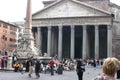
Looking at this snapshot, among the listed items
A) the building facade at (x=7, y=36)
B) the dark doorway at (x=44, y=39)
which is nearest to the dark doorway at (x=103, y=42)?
the dark doorway at (x=44, y=39)

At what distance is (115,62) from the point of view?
3.06 meters

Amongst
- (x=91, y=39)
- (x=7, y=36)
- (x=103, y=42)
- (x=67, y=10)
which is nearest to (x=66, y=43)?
(x=91, y=39)

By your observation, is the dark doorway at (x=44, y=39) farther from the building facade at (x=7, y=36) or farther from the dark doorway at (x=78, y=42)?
the building facade at (x=7, y=36)

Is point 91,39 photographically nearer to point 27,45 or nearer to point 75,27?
point 75,27

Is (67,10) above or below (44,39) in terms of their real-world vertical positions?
above

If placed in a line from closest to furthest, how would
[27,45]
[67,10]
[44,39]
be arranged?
1. [27,45]
2. [67,10]
3. [44,39]

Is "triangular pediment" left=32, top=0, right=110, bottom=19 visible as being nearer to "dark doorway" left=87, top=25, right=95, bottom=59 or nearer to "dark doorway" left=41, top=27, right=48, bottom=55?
"dark doorway" left=87, top=25, right=95, bottom=59

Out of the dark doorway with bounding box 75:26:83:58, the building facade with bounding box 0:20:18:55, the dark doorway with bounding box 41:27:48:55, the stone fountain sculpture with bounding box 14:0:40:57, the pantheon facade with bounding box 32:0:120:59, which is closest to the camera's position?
the stone fountain sculpture with bounding box 14:0:40:57

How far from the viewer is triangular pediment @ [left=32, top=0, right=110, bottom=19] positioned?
47781 millimetres

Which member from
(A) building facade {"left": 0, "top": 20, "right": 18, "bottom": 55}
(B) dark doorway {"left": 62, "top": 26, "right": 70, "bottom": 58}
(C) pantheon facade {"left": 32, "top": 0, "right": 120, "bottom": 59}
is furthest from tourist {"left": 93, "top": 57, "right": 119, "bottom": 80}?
(A) building facade {"left": 0, "top": 20, "right": 18, "bottom": 55}

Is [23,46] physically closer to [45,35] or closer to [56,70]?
[56,70]

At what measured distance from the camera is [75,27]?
50.9 metres

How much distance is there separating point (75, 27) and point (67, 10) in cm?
316

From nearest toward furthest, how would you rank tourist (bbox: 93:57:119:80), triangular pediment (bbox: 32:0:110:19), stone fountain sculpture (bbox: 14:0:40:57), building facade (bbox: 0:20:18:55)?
1. tourist (bbox: 93:57:119:80)
2. stone fountain sculpture (bbox: 14:0:40:57)
3. triangular pediment (bbox: 32:0:110:19)
4. building facade (bbox: 0:20:18:55)
